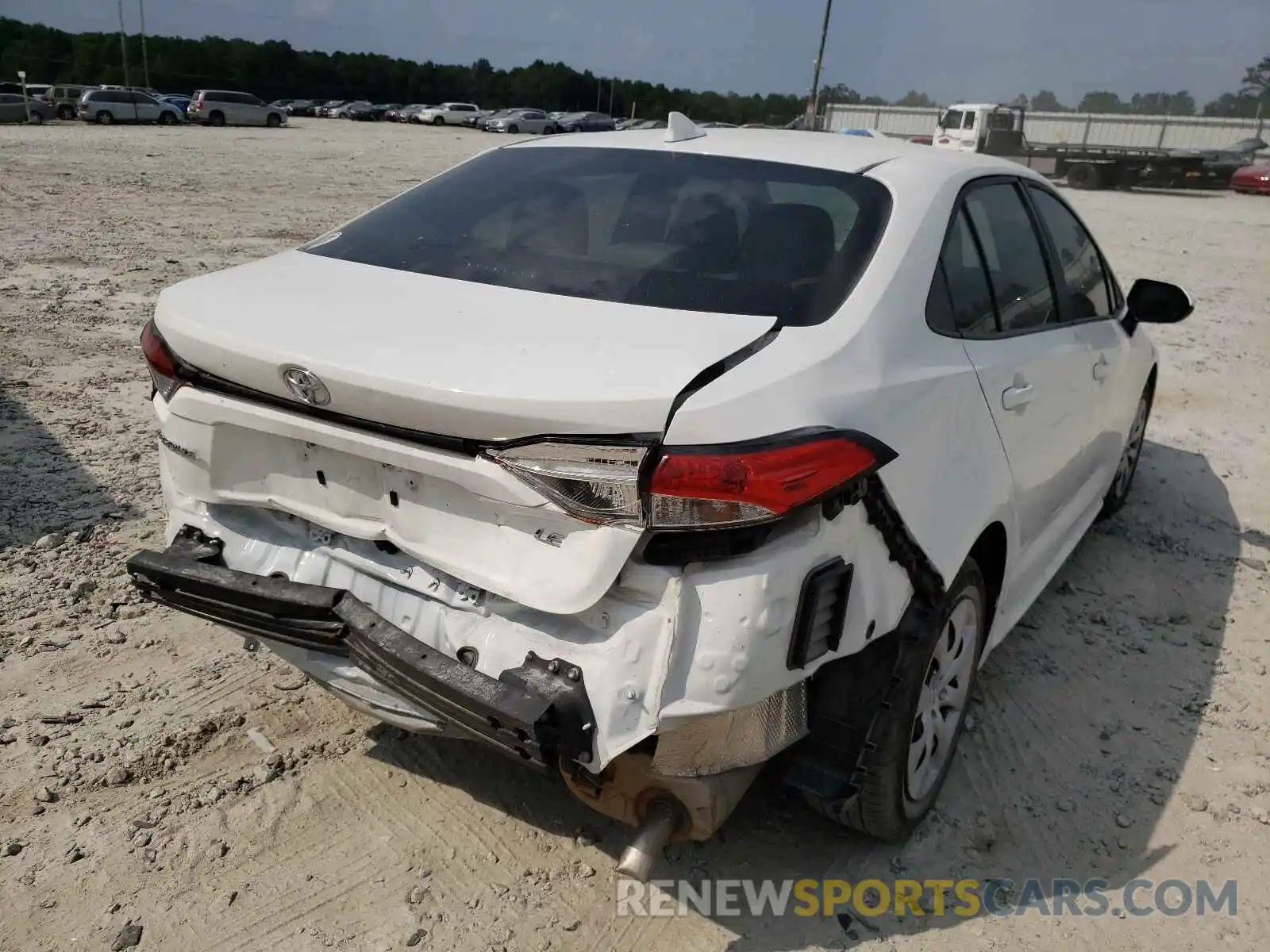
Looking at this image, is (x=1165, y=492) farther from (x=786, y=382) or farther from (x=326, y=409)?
(x=326, y=409)

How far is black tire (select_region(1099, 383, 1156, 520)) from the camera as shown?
16.0 ft

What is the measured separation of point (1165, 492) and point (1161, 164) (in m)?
27.7

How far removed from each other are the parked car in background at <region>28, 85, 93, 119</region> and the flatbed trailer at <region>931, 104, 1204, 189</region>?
33357mm

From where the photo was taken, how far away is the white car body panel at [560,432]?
198cm

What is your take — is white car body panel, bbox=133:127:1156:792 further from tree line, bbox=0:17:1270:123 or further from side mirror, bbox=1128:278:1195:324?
tree line, bbox=0:17:1270:123

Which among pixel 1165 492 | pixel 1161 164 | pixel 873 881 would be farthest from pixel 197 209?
pixel 1161 164

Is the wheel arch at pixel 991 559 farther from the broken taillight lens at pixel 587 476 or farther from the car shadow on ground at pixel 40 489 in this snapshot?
the car shadow on ground at pixel 40 489

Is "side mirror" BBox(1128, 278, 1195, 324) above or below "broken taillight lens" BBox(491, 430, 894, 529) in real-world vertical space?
above

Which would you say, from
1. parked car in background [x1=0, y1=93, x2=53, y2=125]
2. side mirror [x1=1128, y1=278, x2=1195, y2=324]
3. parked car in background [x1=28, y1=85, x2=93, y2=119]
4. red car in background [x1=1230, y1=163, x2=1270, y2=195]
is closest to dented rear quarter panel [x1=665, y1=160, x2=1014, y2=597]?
side mirror [x1=1128, y1=278, x2=1195, y2=324]

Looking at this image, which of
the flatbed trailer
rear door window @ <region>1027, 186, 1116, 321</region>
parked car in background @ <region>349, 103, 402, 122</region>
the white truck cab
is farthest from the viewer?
parked car in background @ <region>349, 103, 402, 122</region>

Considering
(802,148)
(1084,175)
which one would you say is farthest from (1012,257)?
(1084,175)

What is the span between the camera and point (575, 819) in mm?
2830

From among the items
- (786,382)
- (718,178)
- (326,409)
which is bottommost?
(326,409)

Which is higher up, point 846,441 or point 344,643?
point 846,441
